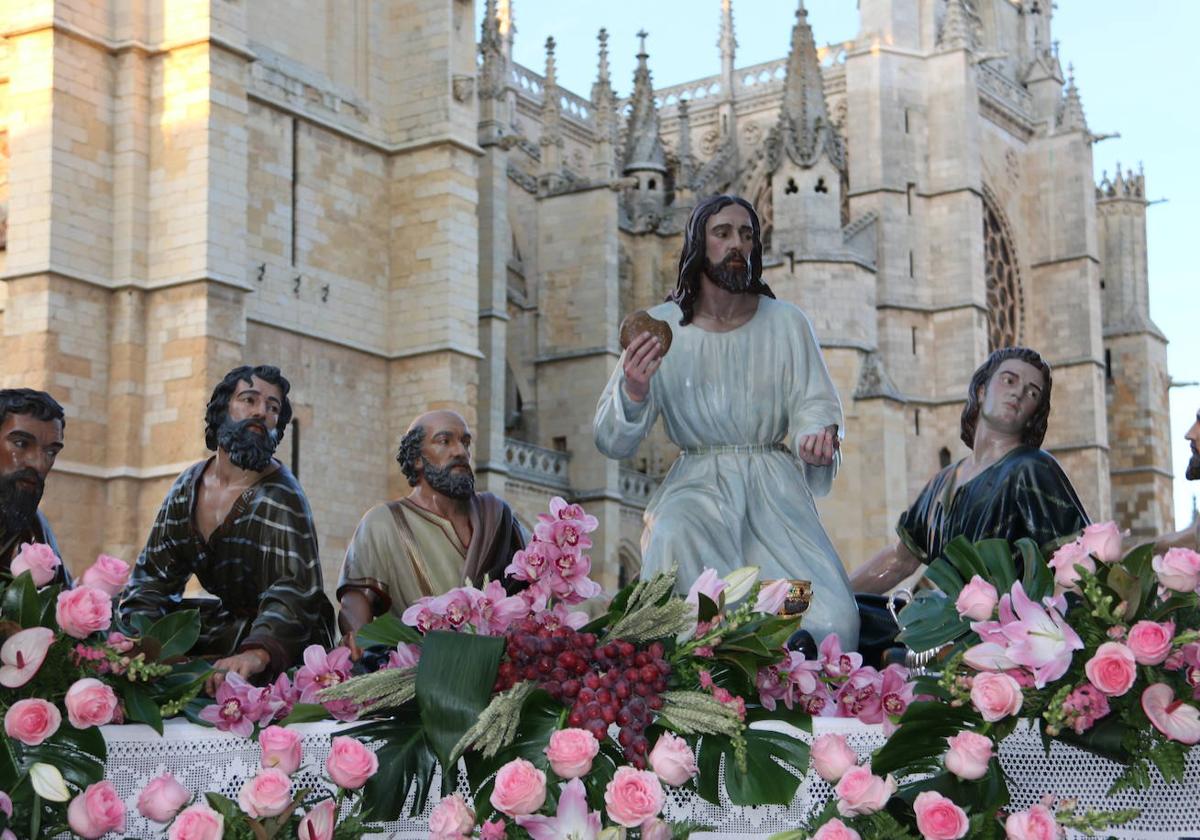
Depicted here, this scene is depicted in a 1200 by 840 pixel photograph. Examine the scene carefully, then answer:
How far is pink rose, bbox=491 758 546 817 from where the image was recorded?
2.98 m

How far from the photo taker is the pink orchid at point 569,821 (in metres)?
3.01

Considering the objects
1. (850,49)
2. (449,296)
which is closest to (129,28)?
(449,296)

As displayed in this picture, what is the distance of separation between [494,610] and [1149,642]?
1.13 metres

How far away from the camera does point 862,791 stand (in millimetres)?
3018

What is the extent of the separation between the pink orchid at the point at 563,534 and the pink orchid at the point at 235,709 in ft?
1.96

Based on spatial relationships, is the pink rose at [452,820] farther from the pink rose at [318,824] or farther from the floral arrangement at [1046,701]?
the floral arrangement at [1046,701]

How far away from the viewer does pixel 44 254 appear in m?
18.0

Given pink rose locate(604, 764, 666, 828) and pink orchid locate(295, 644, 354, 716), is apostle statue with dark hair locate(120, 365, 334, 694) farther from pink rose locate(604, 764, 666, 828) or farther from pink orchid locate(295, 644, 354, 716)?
pink rose locate(604, 764, 666, 828)

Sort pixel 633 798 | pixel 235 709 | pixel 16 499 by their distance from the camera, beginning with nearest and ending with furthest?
pixel 633 798 < pixel 235 709 < pixel 16 499

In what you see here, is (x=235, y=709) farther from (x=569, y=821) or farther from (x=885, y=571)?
(x=885, y=571)

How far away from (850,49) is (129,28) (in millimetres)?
19260

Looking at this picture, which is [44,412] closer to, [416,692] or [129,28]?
[416,692]

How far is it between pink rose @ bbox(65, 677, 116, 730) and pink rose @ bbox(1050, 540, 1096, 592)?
1.63 meters

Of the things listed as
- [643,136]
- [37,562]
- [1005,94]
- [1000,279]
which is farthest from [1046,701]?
[1005,94]
